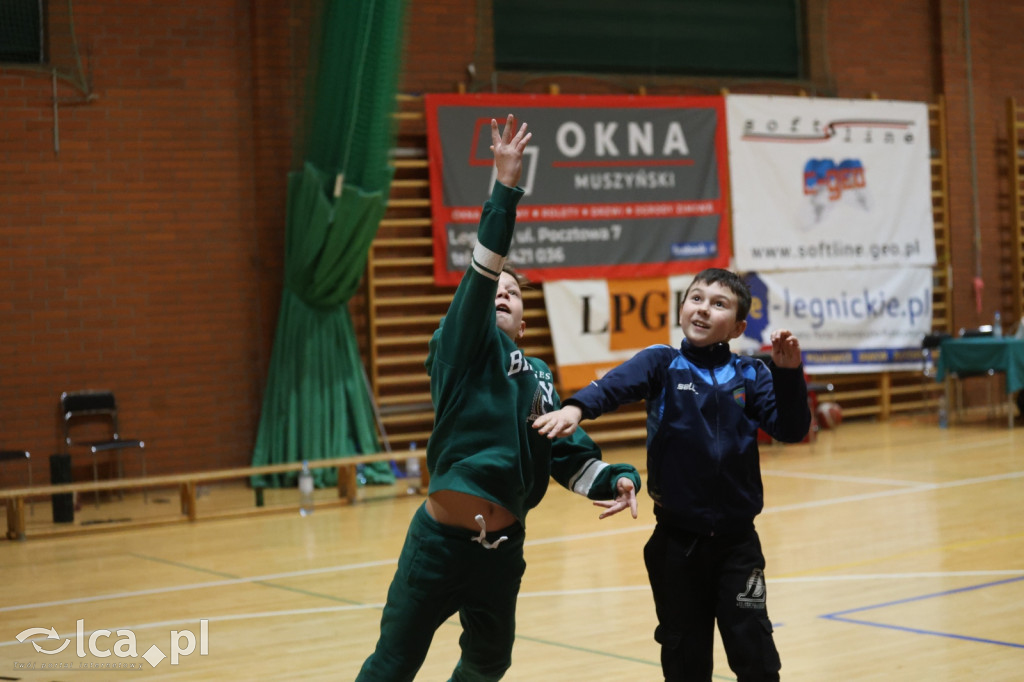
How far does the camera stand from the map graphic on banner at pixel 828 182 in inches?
480

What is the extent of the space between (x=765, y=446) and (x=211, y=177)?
18.5ft

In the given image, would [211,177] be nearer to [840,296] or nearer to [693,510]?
[840,296]

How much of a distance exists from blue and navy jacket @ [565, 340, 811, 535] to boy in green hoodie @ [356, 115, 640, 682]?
0.77 ft

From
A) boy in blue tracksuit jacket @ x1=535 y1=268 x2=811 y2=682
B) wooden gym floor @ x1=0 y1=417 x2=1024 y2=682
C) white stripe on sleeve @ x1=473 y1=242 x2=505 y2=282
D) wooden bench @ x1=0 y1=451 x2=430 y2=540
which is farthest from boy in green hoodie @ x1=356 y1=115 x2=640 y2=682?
wooden bench @ x1=0 y1=451 x2=430 y2=540

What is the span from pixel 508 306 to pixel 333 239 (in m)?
6.52

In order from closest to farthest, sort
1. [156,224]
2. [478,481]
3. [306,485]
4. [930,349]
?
[478,481] → [306,485] → [156,224] → [930,349]

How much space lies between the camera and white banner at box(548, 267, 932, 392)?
11.2 metres

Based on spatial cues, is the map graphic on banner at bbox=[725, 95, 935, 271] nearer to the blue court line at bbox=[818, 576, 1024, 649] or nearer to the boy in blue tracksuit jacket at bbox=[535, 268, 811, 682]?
the blue court line at bbox=[818, 576, 1024, 649]

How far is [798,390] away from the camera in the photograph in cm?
319

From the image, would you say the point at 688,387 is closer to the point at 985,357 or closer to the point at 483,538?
the point at 483,538

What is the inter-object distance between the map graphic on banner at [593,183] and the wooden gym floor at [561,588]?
2724 millimetres

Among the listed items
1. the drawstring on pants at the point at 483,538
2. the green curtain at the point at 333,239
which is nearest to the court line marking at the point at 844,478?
the green curtain at the point at 333,239

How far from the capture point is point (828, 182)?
499 inches

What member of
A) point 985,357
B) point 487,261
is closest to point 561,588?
point 487,261
